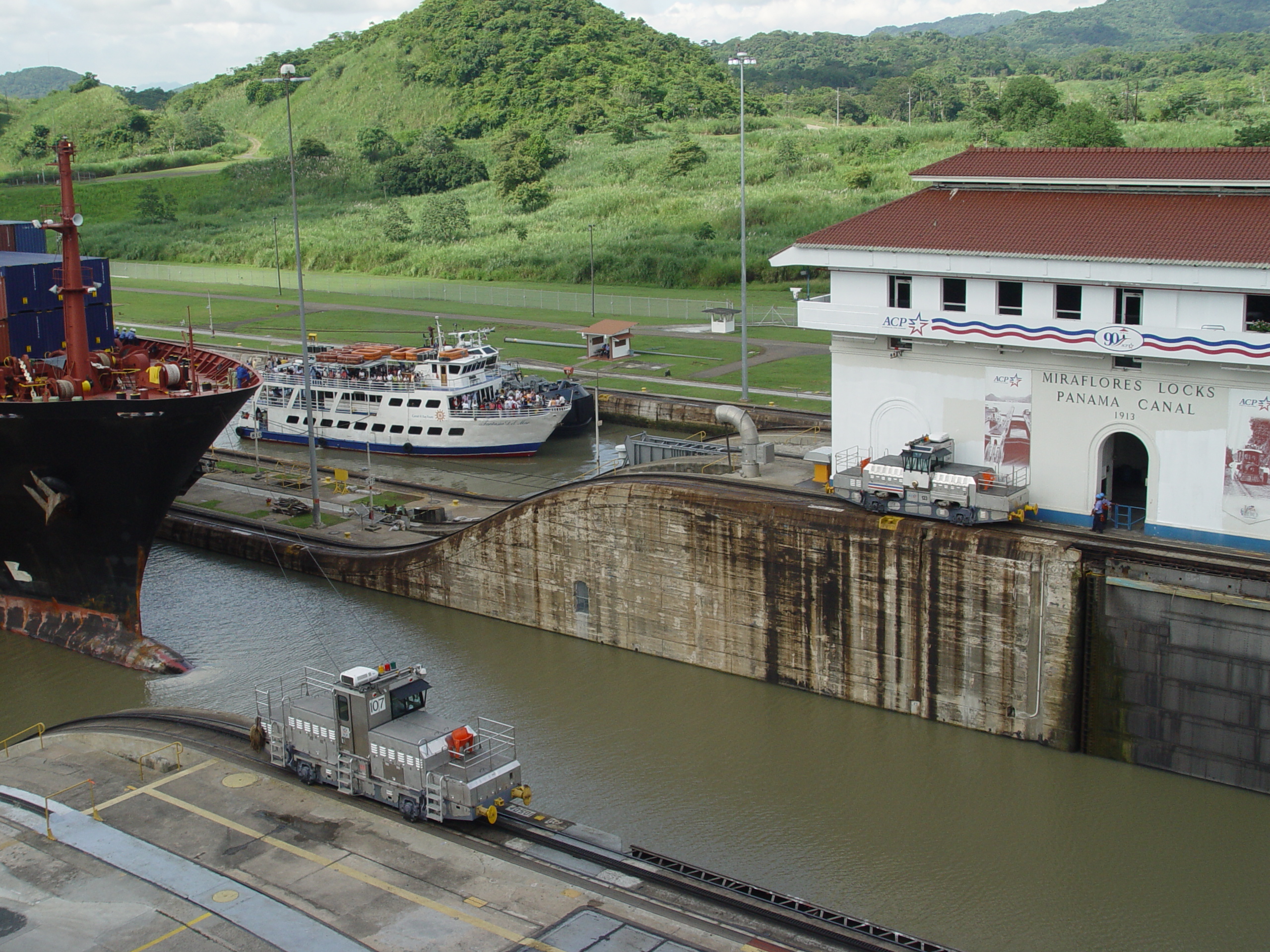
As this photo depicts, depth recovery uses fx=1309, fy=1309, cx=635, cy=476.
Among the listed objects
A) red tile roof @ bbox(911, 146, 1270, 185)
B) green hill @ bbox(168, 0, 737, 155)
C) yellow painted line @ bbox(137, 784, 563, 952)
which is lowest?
yellow painted line @ bbox(137, 784, 563, 952)

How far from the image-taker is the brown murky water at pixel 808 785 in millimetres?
22719

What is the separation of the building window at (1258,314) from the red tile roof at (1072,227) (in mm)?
936

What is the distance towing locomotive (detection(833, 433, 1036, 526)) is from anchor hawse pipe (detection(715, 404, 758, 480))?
3.52 metres

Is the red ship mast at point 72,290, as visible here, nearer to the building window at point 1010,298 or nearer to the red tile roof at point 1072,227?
the red tile roof at point 1072,227

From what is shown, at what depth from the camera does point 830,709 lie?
30109 mm

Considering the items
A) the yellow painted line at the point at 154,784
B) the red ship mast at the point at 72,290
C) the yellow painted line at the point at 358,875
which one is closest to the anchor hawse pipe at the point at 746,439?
the yellow painted line at the point at 154,784

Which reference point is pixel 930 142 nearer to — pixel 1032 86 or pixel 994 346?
pixel 1032 86

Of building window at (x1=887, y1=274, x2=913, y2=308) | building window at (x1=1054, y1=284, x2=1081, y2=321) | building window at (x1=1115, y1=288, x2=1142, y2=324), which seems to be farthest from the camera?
building window at (x1=887, y1=274, x2=913, y2=308)

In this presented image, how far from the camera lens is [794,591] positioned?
30.7 m

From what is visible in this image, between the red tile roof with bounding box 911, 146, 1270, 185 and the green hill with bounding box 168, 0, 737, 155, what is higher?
the green hill with bounding box 168, 0, 737, 155

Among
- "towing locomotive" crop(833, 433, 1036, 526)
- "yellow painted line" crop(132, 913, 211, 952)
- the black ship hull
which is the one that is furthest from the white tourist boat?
"yellow painted line" crop(132, 913, 211, 952)

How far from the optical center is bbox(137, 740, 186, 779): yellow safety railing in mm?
24641

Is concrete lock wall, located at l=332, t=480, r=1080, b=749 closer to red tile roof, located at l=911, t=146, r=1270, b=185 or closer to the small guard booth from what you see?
red tile roof, located at l=911, t=146, r=1270, b=185

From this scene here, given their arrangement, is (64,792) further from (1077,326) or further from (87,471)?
(1077,326)
